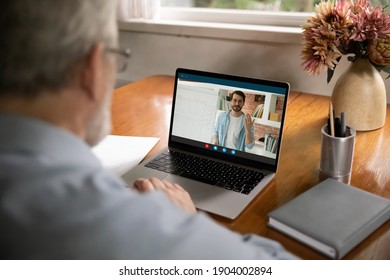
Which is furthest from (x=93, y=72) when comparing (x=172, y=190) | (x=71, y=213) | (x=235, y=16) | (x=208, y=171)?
(x=235, y=16)

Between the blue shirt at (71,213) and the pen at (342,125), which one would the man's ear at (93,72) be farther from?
the pen at (342,125)

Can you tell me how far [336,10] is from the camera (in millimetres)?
1289

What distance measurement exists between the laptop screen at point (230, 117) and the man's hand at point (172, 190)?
0.22 meters

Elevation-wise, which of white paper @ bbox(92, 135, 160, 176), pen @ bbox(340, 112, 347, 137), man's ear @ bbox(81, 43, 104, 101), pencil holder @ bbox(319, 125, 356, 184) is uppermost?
man's ear @ bbox(81, 43, 104, 101)

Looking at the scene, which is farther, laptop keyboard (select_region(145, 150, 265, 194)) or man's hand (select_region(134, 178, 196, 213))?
laptop keyboard (select_region(145, 150, 265, 194))

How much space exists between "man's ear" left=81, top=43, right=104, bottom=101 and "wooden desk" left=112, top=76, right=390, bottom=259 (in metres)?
0.43

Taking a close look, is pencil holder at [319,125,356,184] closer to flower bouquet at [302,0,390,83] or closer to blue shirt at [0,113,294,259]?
flower bouquet at [302,0,390,83]

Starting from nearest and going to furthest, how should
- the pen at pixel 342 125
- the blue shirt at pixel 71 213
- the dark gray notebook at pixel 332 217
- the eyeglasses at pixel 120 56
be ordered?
the blue shirt at pixel 71 213 < the eyeglasses at pixel 120 56 < the dark gray notebook at pixel 332 217 < the pen at pixel 342 125

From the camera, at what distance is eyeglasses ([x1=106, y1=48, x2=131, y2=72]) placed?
2.27ft

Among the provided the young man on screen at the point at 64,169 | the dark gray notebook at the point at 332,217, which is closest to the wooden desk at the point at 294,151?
the dark gray notebook at the point at 332,217

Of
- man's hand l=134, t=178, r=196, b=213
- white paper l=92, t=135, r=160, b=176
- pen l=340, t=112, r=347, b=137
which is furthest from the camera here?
white paper l=92, t=135, r=160, b=176

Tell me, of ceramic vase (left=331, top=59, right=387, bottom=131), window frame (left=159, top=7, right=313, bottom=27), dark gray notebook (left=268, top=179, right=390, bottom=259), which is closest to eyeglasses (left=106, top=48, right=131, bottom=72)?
dark gray notebook (left=268, top=179, right=390, bottom=259)

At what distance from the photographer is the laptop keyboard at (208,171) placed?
107 centimetres
